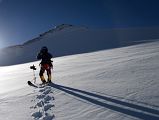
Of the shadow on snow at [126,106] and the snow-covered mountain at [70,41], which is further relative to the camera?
the snow-covered mountain at [70,41]

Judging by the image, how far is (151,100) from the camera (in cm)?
634

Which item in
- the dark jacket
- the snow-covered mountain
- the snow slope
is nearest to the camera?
the snow slope

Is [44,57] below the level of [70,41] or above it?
below

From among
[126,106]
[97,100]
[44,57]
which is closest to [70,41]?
[44,57]

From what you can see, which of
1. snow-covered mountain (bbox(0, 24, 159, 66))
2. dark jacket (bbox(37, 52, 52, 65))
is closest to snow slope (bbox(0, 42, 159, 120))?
dark jacket (bbox(37, 52, 52, 65))

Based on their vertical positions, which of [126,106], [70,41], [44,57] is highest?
[70,41]

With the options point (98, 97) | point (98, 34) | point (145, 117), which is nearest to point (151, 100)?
point (145, 117)

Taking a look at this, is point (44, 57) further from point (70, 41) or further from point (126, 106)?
→ point (70, 41)

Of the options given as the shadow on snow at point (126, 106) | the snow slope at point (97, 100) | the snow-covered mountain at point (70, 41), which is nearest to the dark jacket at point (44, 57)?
the snow slope at point (97, 100)

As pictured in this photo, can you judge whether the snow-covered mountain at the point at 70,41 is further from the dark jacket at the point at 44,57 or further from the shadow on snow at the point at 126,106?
the shadow on snow at the point at 126,106

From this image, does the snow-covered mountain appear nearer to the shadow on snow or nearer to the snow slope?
the snow slope

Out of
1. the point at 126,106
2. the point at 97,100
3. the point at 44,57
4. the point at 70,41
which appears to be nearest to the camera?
the point at 126,106

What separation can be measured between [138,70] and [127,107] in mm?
4062

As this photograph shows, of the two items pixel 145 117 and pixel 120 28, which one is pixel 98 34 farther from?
pixel 145 117
